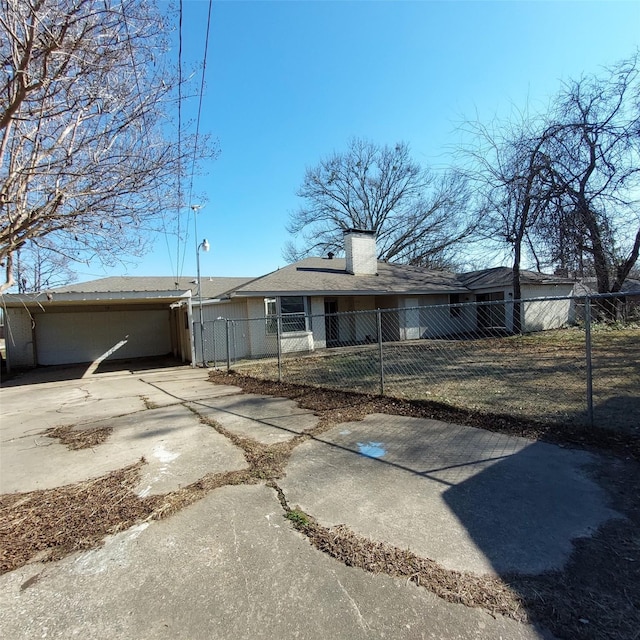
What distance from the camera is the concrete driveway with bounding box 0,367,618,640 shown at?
6.25 ft

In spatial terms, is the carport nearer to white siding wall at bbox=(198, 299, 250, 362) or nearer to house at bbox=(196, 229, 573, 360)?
white siding wall at bbox=(198, 299, 250, 362)

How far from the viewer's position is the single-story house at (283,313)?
15.3 metres

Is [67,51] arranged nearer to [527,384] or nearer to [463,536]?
[463,536]

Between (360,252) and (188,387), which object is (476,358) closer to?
(188,387)

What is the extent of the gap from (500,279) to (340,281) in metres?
8.89

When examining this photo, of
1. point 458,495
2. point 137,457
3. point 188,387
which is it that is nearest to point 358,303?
point 188,387

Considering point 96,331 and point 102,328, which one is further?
point 102,328

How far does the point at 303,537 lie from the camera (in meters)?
2.60

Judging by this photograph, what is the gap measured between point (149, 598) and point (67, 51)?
14.9 feet

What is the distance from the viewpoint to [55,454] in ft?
15.4

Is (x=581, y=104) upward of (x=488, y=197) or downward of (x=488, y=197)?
upward

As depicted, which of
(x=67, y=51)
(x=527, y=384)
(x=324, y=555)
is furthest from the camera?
(x=527, y=384)

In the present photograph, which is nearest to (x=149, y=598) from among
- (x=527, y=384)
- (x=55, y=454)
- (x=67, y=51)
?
(x=55, y=454)

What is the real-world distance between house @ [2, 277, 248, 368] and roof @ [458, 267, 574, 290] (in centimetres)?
1388
